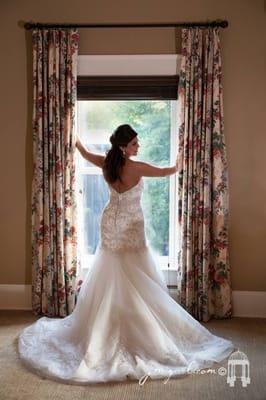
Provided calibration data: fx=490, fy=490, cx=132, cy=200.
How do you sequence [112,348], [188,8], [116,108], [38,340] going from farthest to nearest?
[116,108] → [188,8] → [38,340] → [112,348]

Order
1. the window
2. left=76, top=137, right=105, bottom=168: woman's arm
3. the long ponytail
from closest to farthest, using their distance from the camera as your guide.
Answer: the long ponytail
left=76, top=137, right=105, bottom=168: woman's arm
the window

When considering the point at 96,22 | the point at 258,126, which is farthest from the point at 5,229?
the point at 258,126

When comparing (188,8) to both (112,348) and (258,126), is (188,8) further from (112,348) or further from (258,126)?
(112,348)

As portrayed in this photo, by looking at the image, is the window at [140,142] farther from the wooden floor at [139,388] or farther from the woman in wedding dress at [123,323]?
the wooden floor at [139,388]

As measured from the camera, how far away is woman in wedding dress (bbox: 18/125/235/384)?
302 cm

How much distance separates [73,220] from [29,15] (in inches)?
68.5

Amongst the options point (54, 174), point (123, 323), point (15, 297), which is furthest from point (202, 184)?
point (15, 297)

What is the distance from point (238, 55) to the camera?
3977 millimetres

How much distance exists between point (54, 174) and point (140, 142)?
2.65 feet

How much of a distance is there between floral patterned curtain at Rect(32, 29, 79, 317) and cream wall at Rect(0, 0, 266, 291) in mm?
172

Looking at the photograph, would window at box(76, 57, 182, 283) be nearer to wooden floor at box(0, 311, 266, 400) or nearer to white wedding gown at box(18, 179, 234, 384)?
white wedding gown at box(18, 179, 234, 384)

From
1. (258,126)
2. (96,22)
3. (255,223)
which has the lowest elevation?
(255,223)

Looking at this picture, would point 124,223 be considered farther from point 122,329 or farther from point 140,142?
point 140,142

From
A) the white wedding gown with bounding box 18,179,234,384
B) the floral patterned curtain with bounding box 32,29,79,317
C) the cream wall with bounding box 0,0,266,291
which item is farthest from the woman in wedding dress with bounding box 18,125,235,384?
the cream wall with bounding box 0,0,266,291
